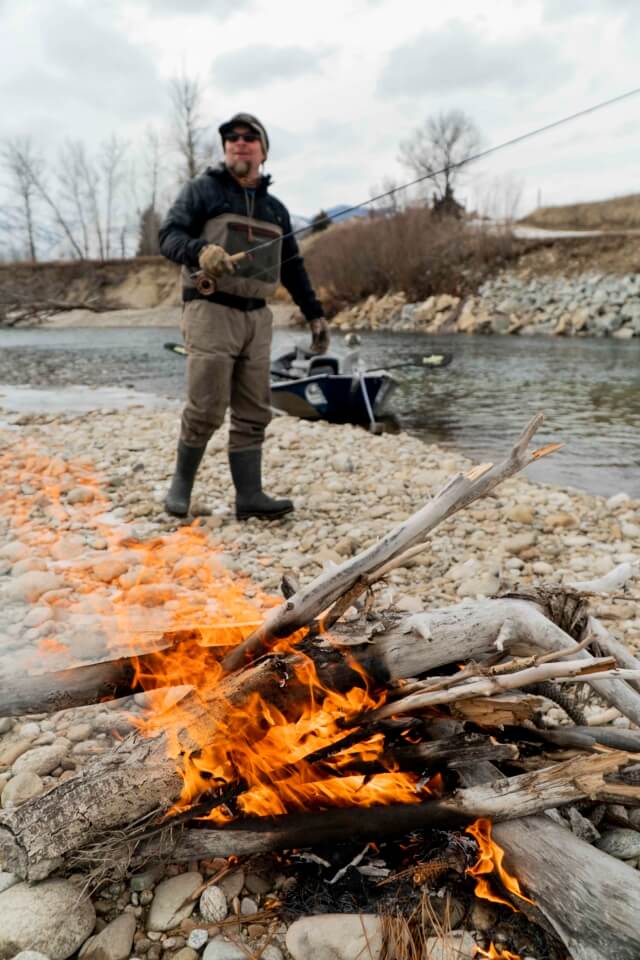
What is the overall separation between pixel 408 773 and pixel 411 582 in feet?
6.99

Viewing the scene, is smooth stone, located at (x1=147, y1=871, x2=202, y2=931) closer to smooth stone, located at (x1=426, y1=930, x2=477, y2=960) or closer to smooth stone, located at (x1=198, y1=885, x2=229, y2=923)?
smooth stone, located at (x1=198, y1=885, x2=229, y2=923)

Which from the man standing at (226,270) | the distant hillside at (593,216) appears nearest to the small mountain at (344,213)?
the man standing at (226,270)

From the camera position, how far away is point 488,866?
1689 millimetres

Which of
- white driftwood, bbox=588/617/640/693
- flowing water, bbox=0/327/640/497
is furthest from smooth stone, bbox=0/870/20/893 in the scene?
flowing water, bbox=0/327/640/497

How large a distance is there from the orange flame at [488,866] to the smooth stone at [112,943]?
865 millimetres

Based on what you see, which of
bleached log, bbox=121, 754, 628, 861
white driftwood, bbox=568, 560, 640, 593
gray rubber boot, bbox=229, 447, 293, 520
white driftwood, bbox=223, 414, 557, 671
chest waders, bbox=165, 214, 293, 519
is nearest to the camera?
bleached log, bbox=121, 754, 628, 861

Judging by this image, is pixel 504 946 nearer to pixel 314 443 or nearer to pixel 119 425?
→ pixel 314 443

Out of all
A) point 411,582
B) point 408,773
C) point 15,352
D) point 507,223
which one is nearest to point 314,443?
point 411,582

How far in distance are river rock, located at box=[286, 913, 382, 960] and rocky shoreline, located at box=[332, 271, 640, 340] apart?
23.3m

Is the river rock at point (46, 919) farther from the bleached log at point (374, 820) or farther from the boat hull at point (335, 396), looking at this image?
the boat hull at point (335, 396)

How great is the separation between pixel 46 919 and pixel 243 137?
4.15 meters

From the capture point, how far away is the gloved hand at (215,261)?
4039mm

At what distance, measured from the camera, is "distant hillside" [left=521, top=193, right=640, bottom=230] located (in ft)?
128

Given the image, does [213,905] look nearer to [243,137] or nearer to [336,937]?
[336,937]
